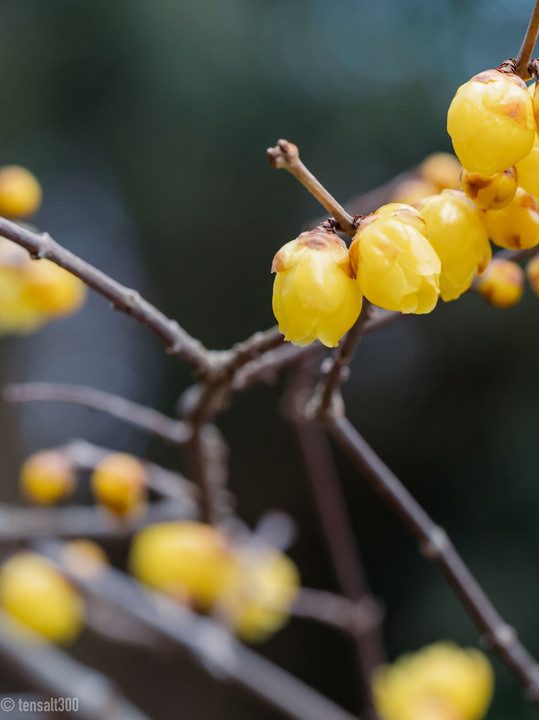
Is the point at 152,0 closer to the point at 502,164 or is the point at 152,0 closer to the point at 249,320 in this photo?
the point at 249,320

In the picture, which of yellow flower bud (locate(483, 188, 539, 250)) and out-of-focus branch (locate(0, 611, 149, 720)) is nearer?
yellow flower bud (locate(483, 188, 539, 250))

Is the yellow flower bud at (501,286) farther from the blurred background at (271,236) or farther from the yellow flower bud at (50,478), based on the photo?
the blurred background at (271,236)

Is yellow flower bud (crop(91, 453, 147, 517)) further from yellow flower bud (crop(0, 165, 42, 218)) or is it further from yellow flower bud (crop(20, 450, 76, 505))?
yellow flower bud (crop(0, 165, 42, 218))

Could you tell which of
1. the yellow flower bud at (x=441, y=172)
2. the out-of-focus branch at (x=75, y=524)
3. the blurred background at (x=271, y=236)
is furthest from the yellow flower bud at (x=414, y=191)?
the blurred background at (x=271, y=236)

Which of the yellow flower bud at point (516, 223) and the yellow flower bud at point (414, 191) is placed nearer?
the yellow flower bud at point (516, 223)

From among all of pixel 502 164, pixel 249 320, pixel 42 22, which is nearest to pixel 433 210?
pixel 502 164

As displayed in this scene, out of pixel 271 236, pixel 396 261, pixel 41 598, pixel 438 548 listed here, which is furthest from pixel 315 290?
pixel 271 236

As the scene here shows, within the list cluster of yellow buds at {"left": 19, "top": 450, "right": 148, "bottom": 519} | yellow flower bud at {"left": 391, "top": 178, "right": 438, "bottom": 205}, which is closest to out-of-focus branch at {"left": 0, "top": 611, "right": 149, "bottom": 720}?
cluster of yellow buds at {"left": 19, "top": 450, "right": 148, "bottom": 519}
